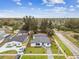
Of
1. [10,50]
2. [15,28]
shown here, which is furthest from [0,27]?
[10,50]

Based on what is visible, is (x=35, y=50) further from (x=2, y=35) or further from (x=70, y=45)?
(x=2, y=35)

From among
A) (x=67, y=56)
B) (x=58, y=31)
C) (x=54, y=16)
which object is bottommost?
(x=67, y=56)

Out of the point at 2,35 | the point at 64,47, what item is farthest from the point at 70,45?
the point at 2,35

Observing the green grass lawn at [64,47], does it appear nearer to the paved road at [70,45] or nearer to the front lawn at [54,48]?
the paved road at [70,45]

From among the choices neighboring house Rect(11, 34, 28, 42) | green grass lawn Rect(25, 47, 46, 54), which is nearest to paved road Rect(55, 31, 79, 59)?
green grass lawn Rect(25, 47, 46, 54)

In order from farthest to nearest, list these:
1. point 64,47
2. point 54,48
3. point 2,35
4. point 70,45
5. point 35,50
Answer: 1. point 2,35
2. point 70,45
3. point 64,47
4. point 54,48
5. point 35,50

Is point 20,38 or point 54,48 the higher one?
point 20,38

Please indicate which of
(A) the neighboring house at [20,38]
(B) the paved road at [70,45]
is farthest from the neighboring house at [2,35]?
(B) the paved road at [70,45]

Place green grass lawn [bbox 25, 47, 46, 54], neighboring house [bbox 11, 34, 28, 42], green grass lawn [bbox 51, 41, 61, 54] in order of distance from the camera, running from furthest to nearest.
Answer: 1. neighboring house [bbox 11, 34, 28, 42]
2. green grass lawn [bbox 51, 41, 61, 54]
3. green grass lawn [bbox 25, 47, 46, 54]

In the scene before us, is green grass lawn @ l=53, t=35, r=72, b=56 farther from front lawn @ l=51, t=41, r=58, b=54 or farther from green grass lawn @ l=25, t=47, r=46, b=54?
green grass lawn @ l=25, t=47, r=46, b=54

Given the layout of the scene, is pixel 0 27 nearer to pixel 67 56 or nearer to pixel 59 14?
pixel 59 14

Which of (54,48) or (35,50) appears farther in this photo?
(54,48)
